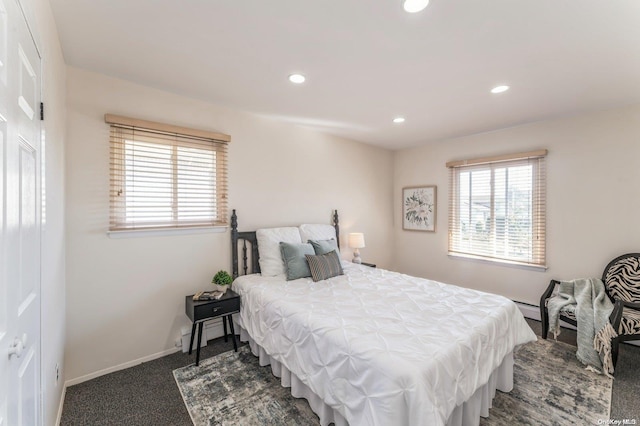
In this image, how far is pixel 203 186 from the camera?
9.59 ft

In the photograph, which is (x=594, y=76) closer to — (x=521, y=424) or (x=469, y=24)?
(x=469, y=24)

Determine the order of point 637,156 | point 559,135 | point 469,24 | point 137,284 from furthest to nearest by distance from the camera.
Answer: point 559,135 → point 637,156 → point 137,284 → point 469,24

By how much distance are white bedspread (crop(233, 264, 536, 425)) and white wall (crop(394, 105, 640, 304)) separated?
5.89ft

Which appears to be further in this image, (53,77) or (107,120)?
(107,120)

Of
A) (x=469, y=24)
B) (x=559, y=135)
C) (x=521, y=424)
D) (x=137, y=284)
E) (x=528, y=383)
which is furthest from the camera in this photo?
(x=559, y=135)

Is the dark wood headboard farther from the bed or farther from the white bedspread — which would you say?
the white bedspread

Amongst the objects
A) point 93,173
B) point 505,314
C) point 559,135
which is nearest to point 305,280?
point 505,314

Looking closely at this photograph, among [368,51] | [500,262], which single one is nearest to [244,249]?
[368,51]

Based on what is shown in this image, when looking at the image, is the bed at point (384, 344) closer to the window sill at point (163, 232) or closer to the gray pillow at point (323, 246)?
the gray pillow at point (323, 246)

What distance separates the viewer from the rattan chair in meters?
2.38

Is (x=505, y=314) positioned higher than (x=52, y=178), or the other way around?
(x=52, y=178)

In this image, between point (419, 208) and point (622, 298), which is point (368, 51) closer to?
point (419, 208)

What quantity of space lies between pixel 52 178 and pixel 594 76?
4.20 meters

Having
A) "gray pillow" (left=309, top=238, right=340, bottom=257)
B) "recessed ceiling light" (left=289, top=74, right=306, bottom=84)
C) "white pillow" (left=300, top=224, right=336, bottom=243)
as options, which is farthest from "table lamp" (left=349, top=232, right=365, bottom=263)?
"recessed ceiling light" (left=289, top=74, right=306, bottom=84)
